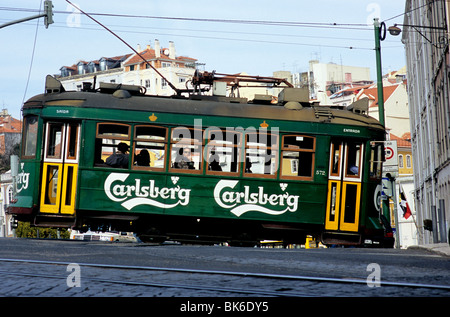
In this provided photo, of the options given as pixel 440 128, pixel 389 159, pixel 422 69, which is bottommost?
pixel 389 159

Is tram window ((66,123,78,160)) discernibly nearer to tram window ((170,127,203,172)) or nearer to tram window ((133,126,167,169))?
tram window ((133,126,167,169))

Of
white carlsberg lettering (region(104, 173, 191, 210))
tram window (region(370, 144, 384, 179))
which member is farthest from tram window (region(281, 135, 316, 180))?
white carlsberg lettering (region(104, 173, 191, 210))

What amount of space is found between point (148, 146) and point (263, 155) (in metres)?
2.59

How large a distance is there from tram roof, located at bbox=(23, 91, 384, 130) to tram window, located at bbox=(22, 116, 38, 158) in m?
0.33

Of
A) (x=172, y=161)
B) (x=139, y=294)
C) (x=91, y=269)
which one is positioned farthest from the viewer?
(x=172, y=161)

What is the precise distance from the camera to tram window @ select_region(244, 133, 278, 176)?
1847 centimetres

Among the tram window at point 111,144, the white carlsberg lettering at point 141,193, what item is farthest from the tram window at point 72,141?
the white carlsberg lettering at point 141,193

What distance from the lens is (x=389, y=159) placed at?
22.5 metres

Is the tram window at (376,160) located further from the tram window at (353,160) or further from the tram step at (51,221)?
the tram step at (51,221)

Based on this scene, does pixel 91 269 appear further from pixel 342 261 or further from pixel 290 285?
pixel 342 261

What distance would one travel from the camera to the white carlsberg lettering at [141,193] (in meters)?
18.3

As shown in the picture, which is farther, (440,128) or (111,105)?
(440,128)

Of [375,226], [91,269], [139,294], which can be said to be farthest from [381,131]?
[139,294]

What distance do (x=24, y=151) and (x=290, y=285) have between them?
1202 centimetres
